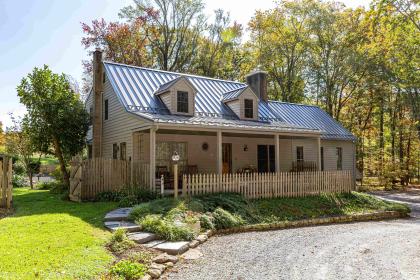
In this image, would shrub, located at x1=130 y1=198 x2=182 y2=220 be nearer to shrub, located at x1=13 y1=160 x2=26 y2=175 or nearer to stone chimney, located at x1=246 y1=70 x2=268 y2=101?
stone chimney, located at x1=246 y1=70 x2=268 y2=101

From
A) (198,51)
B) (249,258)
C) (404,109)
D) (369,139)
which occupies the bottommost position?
(249,258)

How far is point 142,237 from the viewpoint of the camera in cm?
761

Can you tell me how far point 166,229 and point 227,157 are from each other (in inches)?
398

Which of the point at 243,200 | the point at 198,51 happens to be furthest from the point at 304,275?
the point at 198,51

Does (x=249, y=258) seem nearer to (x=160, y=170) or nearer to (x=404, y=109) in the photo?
(x=160, y=170)

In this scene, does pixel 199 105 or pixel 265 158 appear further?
pixel 265 158

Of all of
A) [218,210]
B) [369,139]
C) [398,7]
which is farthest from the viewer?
[369,139]

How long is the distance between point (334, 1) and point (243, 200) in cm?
2274

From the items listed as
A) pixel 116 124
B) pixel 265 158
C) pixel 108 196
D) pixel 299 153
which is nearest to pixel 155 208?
pixel 108 196

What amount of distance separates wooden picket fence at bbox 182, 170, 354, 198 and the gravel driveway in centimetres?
318

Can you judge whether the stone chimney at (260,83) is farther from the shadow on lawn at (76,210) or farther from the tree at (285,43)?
the shadow on lawn at (76,210)

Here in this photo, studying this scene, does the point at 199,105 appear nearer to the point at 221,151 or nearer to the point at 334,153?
the point at 221,151

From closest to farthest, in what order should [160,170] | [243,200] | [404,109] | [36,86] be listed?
[243,200], [160,170], [36,86], [404,109]

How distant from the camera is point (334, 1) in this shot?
28.0 metres
